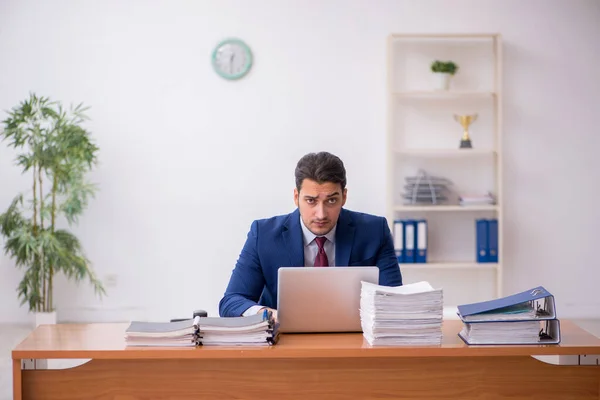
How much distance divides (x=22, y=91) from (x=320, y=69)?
2.38 metres

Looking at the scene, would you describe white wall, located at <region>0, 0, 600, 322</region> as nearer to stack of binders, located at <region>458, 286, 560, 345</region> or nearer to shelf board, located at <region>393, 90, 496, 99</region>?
shelf board, located at <region>393, 90, 496, 99</region>

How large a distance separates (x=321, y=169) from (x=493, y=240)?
350 cm

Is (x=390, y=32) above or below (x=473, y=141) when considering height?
above

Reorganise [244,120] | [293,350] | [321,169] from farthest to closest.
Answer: [244,120]
[321,169]
[293,350]

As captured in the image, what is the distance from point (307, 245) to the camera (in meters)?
3.52

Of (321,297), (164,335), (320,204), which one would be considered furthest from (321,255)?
(164,335)

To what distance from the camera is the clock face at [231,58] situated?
6.62m

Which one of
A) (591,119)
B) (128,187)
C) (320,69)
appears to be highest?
(320,69)

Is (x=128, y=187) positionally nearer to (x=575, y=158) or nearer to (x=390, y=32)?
(x=390, y=32)

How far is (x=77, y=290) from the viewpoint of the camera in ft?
22.1

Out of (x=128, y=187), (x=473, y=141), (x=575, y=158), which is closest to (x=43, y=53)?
(x=128, y=187)

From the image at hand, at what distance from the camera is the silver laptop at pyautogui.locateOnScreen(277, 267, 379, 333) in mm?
2947

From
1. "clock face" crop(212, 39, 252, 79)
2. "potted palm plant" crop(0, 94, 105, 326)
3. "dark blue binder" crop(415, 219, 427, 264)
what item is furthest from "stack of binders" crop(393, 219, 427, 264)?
"potted palm plant" crop(0, 94, 105, 326)

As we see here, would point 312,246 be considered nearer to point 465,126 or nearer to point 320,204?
point 320,204
